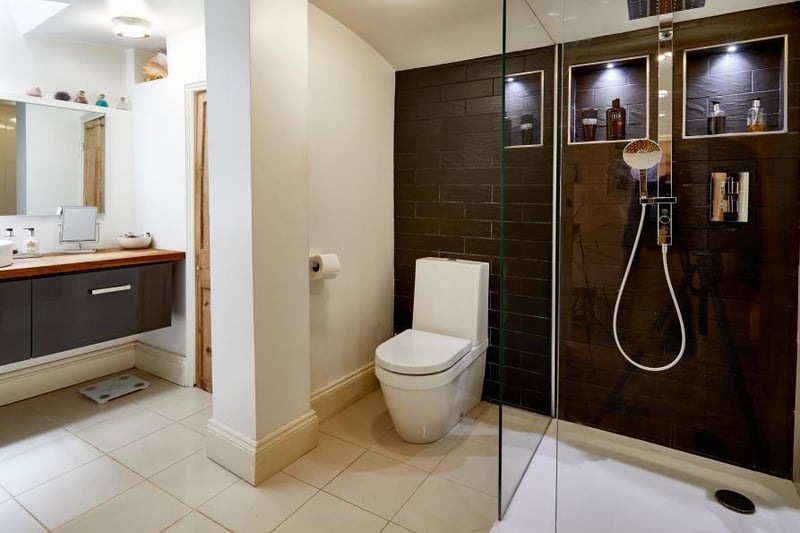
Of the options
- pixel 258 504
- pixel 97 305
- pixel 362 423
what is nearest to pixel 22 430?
pixel 97 305

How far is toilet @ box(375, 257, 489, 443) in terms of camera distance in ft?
7.20

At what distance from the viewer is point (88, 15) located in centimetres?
251

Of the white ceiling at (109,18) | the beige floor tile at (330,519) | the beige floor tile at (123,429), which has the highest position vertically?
the white ceiling at (109,18)

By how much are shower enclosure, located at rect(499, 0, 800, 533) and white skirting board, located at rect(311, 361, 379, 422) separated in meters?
1.09

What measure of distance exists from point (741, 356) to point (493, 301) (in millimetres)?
1236

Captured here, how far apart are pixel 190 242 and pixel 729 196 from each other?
2993 mm

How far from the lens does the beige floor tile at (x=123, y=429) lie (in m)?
2.29

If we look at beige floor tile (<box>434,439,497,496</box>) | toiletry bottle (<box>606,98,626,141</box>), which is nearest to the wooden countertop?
beige floor tile (<box>434,439,497,496</box>)

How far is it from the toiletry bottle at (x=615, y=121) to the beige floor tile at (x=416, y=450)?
1.75 metres

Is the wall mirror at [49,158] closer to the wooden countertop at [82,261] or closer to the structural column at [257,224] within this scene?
the wooden countertop at [82,261]

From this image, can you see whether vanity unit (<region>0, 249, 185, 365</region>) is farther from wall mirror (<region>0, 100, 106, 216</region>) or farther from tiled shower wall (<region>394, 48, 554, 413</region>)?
tiled shower wall (<region>394, 48, 554, 413</region>)

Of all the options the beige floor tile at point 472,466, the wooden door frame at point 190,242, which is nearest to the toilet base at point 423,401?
the beige floor tile at point 472,466

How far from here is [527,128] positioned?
183 cm

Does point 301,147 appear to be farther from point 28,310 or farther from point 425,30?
point 28,310
